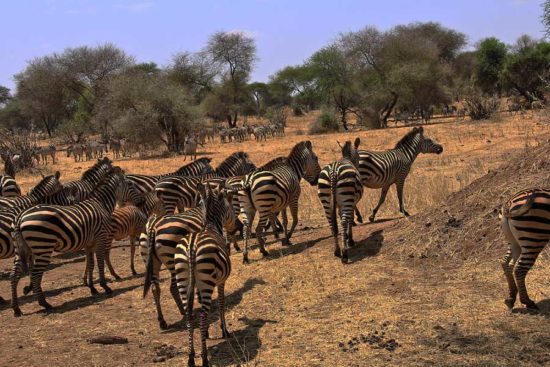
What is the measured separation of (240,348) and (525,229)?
3352 millimetres

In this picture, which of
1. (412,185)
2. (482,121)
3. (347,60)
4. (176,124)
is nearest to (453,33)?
(347,60)

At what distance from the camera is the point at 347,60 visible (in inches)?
2074

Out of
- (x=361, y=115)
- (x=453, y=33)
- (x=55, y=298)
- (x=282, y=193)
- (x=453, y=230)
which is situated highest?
(x=453, y=33)

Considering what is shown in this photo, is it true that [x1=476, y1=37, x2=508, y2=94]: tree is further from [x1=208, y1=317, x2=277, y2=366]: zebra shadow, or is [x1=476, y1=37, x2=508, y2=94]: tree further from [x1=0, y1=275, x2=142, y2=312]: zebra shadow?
[x1=208, y1=317, x2=277, y2=366]: zebra shadow

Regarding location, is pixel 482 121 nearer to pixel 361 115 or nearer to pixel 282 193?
pixel 361 115

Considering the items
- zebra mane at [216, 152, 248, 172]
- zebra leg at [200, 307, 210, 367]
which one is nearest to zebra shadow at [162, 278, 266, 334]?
zebra leg at [200, 307, 210, 367]

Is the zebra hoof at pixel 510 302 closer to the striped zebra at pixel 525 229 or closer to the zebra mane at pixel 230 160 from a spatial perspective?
the striped zebra at pixel 525 229

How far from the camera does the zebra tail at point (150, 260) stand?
7051mm

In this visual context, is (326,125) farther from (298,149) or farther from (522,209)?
(522,209)

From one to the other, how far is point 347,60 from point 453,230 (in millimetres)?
45376

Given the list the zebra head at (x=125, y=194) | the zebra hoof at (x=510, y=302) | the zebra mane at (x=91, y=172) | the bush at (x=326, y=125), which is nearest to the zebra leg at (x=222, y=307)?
the zebra hoof at (x=510, y=302)

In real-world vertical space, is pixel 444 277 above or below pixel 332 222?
below

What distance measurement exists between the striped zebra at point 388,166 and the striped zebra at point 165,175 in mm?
4448

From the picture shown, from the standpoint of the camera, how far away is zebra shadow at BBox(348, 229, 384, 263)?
31.0 ft
